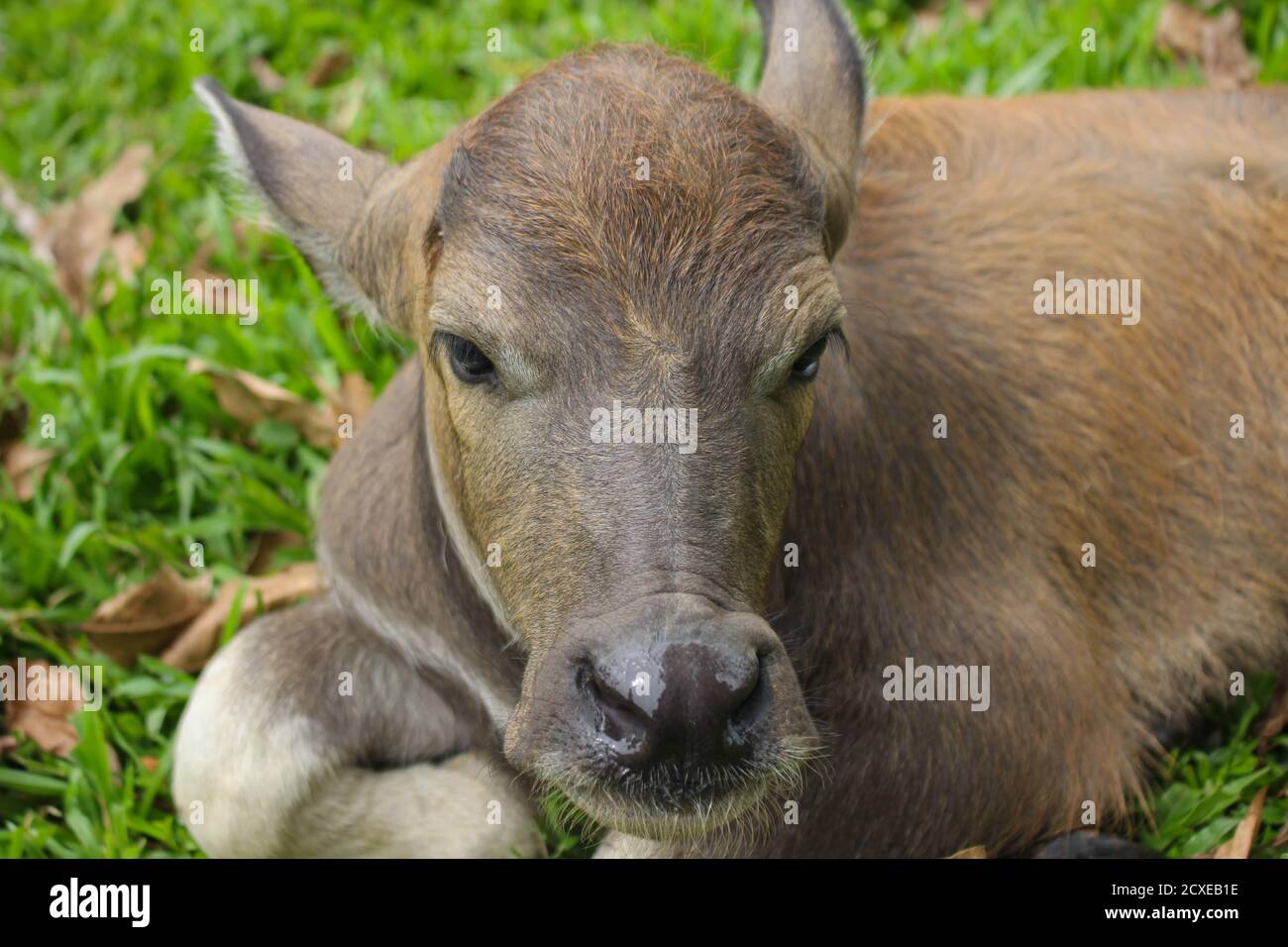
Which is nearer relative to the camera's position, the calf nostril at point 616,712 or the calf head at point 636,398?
the calf nostril at point 616,712

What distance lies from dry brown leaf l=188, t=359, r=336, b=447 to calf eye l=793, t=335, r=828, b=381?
3050 millimetres

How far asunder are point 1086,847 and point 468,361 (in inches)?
100

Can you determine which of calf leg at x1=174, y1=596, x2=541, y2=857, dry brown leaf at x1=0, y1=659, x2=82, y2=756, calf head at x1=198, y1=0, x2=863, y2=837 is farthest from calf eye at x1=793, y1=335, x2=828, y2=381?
dry brown leaf at x1=0, y1=659, x2=82, y2=756

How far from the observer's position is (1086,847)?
17.0ft

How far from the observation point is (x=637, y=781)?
13.1ft

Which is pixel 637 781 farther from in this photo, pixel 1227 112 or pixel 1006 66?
pixel 1006 66

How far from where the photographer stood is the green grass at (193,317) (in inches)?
230

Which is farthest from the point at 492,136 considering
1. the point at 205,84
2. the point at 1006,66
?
the point at 1006,66

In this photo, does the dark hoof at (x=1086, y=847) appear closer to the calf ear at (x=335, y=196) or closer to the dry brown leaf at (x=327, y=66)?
the calf ear at (x=335, y=196)

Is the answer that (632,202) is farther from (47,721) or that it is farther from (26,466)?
(26,466)

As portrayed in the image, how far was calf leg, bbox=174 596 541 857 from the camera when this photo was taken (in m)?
5.46

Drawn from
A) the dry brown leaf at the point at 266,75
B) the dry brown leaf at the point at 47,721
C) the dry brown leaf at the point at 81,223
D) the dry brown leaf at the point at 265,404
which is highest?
the dry brown leaf at the point at 266,75

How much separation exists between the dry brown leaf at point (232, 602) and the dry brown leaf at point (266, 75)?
10.6ft

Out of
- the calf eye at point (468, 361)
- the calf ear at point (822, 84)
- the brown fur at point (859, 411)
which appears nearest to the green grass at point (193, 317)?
the calf ear at point (822, 84)
